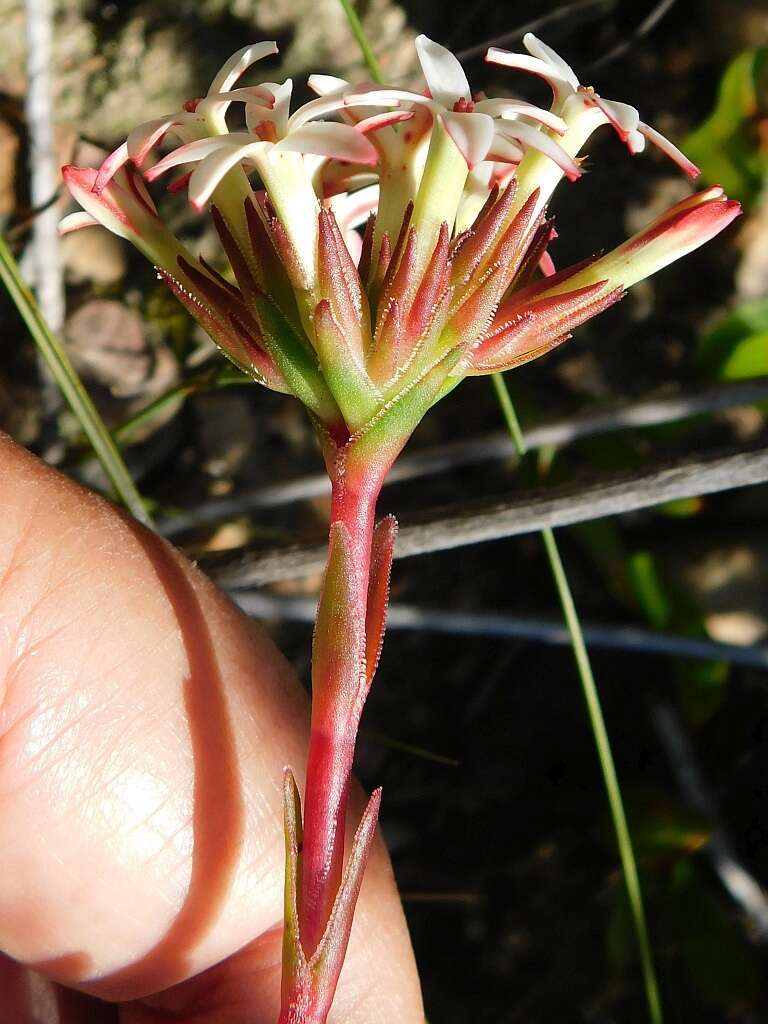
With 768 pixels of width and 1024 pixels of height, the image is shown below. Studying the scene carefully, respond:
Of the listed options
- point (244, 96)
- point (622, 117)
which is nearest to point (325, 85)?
point (244, 96)

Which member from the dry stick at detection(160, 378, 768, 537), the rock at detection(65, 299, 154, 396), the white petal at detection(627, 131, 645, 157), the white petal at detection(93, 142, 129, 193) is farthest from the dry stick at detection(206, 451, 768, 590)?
the rock at detection(65, 299, 154, 396)

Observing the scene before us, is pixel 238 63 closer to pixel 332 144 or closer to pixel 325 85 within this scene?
pixel 325 85

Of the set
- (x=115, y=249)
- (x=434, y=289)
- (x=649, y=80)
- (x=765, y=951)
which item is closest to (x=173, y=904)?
(x=434, y=289)

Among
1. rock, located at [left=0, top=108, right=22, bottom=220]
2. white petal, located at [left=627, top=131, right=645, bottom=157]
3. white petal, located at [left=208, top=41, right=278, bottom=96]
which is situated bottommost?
white petal, located at [left=627, top=131, right=645, bottom=157]

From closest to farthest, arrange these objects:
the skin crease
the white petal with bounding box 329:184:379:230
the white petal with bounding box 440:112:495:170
A: the white petal with bounding box 440:112:495:170 → the white petal with bounding box 329:184:379:230 → the skin crease

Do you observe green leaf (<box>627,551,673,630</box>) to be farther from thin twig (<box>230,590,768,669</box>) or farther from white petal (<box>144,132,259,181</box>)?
Result: white petal (<box>144,132,259,181</box>)

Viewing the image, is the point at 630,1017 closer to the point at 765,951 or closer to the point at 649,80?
the point at 765,951

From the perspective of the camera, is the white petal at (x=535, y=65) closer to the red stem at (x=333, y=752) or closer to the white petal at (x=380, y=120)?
the white petal at (x=380, y=120)
